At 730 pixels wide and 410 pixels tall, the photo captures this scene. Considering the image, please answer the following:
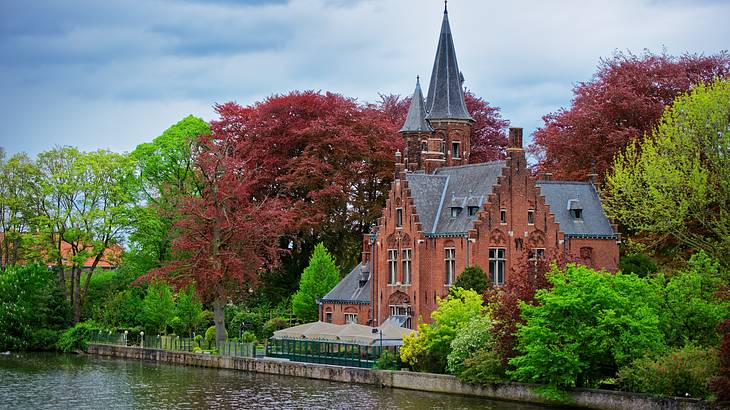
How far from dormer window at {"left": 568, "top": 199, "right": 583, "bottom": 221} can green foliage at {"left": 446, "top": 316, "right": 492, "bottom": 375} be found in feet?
48.6

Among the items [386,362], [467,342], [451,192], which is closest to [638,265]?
[451,192]

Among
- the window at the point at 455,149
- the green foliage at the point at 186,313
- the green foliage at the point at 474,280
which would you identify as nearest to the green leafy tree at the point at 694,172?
the green foliage at the point at 474,280

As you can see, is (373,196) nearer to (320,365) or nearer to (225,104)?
(225,104)

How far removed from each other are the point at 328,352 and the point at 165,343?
514 inches

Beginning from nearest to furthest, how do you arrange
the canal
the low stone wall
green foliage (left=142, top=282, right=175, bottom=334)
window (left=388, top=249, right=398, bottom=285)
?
the low stone wall
the canal
window (left=388, top=249, right=398, bottom=285)
green foliage (left=142, top=282, right=175, bottom=334)

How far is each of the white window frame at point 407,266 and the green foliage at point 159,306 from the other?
1536 centimetres

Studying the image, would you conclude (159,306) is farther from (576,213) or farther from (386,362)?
(576,213)

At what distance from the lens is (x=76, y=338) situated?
206ft

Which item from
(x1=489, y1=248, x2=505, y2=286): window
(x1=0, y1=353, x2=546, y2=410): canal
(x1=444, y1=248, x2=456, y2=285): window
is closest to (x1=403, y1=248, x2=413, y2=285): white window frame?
(x1=444, y1=248, x2=456, y2=285): window

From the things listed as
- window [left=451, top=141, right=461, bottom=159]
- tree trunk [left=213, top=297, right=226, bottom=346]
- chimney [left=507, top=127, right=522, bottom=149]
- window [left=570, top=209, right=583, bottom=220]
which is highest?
window [left=451, top=141, right=461, bottom=159]

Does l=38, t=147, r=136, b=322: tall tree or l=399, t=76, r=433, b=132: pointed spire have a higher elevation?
l=399, t=76, r=433, b=132: pointed spire

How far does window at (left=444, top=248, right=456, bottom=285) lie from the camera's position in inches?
2082

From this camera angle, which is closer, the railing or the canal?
the canal

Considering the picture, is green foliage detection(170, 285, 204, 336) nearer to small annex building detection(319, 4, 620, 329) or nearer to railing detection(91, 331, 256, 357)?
railing detection(91, 331, 256, 357)
